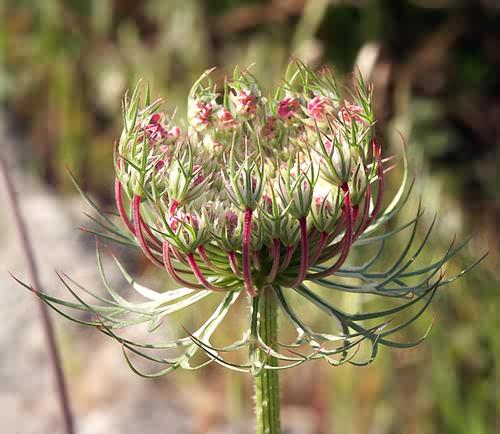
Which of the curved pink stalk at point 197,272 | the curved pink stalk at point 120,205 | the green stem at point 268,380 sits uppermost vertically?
the curved pink stalk at point 120,205

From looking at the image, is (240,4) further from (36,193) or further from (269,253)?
(269,253)

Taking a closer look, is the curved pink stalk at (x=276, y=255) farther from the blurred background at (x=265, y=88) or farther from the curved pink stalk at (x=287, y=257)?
the blurred background at (x=265, y=88)

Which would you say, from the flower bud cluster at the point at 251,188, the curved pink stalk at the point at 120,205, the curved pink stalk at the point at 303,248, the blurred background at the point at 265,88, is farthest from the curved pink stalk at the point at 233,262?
the blurred background at the point at 265,88

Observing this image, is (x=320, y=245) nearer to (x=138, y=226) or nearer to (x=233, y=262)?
(x=233, y=262)

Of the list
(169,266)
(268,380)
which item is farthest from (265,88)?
(169,266)

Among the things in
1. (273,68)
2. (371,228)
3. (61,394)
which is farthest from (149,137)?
(273,68)

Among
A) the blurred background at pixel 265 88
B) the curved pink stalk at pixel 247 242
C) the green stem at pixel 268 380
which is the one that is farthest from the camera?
the blurred background at pixel 265 88

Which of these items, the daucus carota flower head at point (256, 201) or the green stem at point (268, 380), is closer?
the daucus carota flower head at point (256, 201)
